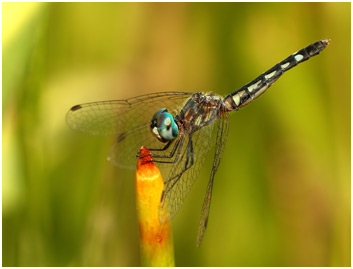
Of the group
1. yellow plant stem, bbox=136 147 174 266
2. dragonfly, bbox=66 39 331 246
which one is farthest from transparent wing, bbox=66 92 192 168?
yellow plant stem, bbox=136 147 174 266

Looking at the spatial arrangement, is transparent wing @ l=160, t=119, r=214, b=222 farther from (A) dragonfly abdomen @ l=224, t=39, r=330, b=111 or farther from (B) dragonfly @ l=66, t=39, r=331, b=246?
(A) dragonfly abdomen @ l=224, t=39, r=330, b=111

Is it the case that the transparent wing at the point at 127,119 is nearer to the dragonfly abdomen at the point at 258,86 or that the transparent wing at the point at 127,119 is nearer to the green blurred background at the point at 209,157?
the green blurred background at the point at 209,157

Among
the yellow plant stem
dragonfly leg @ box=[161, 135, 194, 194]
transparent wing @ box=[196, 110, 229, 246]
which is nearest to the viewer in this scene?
the yellow plant stem

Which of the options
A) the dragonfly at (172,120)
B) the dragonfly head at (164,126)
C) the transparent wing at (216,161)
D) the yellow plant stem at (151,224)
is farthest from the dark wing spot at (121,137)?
the yellow plant stem at (151,224)

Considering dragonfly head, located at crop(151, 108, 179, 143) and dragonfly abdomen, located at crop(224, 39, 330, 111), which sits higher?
dragonfly abdomen, located at crop(224, 39, 330, 111)

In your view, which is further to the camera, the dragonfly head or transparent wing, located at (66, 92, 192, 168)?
transparent wing, located at (66, 92, 192, 168)

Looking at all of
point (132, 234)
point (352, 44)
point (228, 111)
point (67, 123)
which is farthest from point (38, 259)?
point (352, 44)

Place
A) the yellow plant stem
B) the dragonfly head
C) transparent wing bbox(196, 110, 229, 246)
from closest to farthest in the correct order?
the yellow plant stem → transparent wing bbox(196, 110, 229, 246) → the dragonfly head

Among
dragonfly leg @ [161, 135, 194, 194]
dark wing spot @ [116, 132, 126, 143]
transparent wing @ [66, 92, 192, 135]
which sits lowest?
dragonfly leg @ [161, 135, 194, 194]
